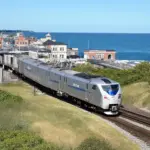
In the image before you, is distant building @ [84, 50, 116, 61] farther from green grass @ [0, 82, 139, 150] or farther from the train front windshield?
green grass @ [0, 82, 139, 150]

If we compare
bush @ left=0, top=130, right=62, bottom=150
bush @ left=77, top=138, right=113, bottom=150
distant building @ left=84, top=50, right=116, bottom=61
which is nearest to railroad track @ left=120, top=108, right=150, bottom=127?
bush @ left=77, top=138, right=113, bottom=150

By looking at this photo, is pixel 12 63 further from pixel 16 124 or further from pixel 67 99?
pixel 16 124

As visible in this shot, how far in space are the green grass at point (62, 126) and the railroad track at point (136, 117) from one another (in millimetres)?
2616

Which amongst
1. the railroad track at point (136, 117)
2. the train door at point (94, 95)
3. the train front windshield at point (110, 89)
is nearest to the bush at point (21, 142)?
the railroad track at point (136, 117)

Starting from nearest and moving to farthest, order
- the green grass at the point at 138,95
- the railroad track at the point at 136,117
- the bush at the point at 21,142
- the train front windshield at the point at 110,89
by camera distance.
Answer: the bush at the point at 21,142
the railroad track at the point at 136,117
the train front windshield at the point at 110,89
the green grass at the point at 138,95

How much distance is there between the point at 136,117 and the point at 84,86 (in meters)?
5.20

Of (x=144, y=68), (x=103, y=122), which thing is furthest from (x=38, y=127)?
(x=144, y=68)

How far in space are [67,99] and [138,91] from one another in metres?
7.37

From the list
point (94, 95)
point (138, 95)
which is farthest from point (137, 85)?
point (94, 95)

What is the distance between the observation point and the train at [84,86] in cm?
2977

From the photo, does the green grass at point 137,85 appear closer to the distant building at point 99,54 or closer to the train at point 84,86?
the train at point 84,86

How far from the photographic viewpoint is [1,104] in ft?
96.6

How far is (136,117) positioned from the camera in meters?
29.5

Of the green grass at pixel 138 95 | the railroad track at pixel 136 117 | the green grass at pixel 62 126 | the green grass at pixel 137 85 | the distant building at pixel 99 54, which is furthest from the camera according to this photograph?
the distant building at pixel 99 54
